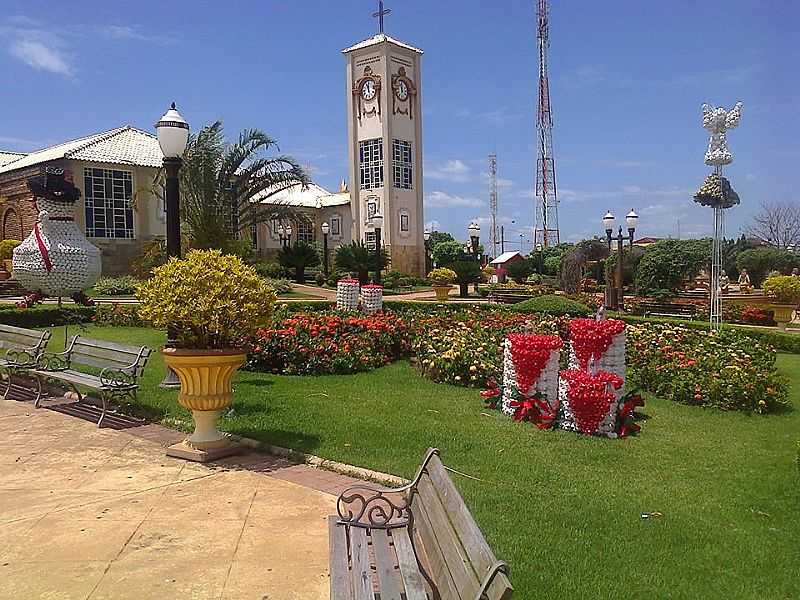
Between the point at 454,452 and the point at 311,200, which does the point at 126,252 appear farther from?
the point at 454,452

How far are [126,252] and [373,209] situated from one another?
44.2 ft

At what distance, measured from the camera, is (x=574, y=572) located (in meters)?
3.64

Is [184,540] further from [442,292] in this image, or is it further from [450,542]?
[442,292]

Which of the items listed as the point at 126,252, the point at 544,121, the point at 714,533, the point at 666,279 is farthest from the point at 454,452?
the point at 544,121

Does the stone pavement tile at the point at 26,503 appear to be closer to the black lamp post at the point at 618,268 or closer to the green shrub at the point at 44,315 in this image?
the green shrub at the point at 44,315

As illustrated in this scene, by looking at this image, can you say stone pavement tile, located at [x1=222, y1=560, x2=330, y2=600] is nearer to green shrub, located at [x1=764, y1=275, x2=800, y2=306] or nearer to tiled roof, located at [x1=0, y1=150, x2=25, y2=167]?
green shrub, located at [x1=764, y1=275, x2=800, y2=306]

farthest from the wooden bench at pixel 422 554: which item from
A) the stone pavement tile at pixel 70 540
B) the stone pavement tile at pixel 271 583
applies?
the stone pavement tile at pixel 70 540

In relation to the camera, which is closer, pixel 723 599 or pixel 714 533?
pixel 723 599

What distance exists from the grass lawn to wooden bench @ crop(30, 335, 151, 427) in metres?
0.43

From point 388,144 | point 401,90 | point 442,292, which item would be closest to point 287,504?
point 442,292

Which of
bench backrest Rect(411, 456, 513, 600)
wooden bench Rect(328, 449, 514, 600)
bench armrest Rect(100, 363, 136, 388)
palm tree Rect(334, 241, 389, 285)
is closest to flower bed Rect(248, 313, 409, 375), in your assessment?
bench armrest Rect(100, 363, 136, 388)

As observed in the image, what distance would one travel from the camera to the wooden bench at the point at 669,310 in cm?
1989

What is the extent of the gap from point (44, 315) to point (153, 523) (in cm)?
1471

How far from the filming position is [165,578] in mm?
3725
